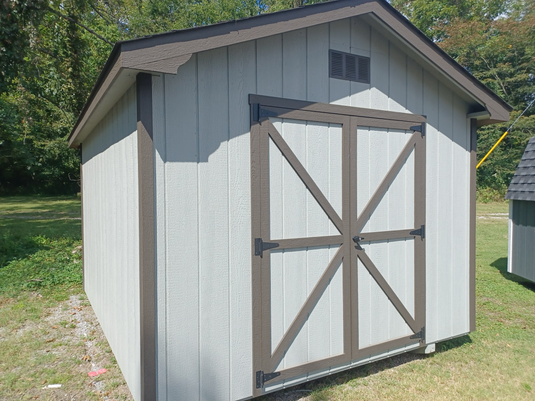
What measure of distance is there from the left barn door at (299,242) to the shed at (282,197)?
0.04 ft

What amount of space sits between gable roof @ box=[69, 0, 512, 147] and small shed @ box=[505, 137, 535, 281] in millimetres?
2798

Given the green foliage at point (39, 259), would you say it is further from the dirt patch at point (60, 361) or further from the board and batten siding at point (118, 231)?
the board and batten siding at point (118, 231)

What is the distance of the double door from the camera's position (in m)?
3.11

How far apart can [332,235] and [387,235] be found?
2.16 feet

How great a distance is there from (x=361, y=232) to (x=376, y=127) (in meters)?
1.01

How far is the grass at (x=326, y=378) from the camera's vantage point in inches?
135

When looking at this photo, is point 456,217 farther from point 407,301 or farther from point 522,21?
point 522,21

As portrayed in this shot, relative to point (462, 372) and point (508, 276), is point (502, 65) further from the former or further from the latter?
point (462, 372)

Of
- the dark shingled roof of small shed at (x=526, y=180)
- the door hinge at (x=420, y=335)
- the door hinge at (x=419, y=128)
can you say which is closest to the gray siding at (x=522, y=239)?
the dark shingled roof of small shed at (x=526, y=180)

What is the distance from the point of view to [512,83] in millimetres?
22516

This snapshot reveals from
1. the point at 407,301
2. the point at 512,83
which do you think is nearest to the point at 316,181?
the point at 407,301

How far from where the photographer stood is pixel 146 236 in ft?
8.69

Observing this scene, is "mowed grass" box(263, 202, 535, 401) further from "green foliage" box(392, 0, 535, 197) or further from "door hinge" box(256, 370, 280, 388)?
A: "green foliage" box(392, 0, 535, 197)

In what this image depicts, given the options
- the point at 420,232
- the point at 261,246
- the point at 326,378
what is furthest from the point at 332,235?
the point at 326,378
